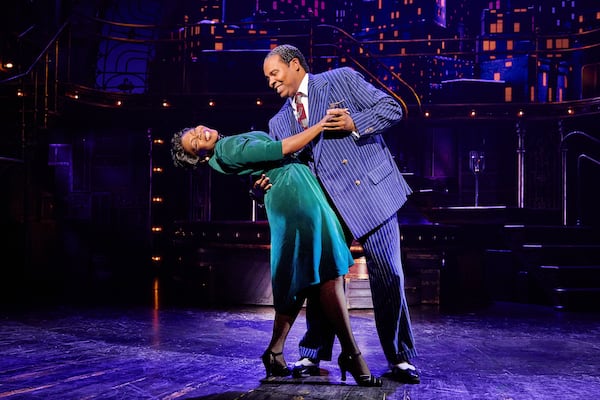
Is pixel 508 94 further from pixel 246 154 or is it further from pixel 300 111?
pixel 246 154

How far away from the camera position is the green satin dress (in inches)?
102

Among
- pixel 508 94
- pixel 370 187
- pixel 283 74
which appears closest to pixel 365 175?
pixel 370 187

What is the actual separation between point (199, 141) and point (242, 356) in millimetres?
1254

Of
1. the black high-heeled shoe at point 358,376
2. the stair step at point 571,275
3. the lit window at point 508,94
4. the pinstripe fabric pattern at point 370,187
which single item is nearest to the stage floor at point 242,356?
A: the black high-heeled shoe at point 358,376

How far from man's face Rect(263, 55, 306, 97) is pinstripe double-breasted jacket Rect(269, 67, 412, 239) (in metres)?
0.07

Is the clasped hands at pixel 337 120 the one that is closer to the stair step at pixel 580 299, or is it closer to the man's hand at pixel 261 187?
the man's hand at pixel 261 187

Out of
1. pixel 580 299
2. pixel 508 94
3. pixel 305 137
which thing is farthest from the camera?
pixel 508 94

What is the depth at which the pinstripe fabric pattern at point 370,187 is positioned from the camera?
2.66m

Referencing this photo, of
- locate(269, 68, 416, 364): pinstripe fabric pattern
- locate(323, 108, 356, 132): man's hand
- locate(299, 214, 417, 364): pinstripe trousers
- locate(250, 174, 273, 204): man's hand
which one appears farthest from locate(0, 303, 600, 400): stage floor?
locate(323, 108, 356, 132): man's hand

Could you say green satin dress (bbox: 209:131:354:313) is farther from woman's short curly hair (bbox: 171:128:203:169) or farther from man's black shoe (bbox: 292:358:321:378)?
man's black shoe (bbox: 292:358:321:378)

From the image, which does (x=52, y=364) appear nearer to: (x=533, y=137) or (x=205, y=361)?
(x=205, y=361)

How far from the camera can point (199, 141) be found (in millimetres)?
2705

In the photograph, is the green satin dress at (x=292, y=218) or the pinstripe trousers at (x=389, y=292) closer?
the green satin dress at (x=292, y=218)

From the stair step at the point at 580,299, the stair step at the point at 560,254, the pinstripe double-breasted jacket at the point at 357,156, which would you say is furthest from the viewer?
the stair step at the point at 560,254
